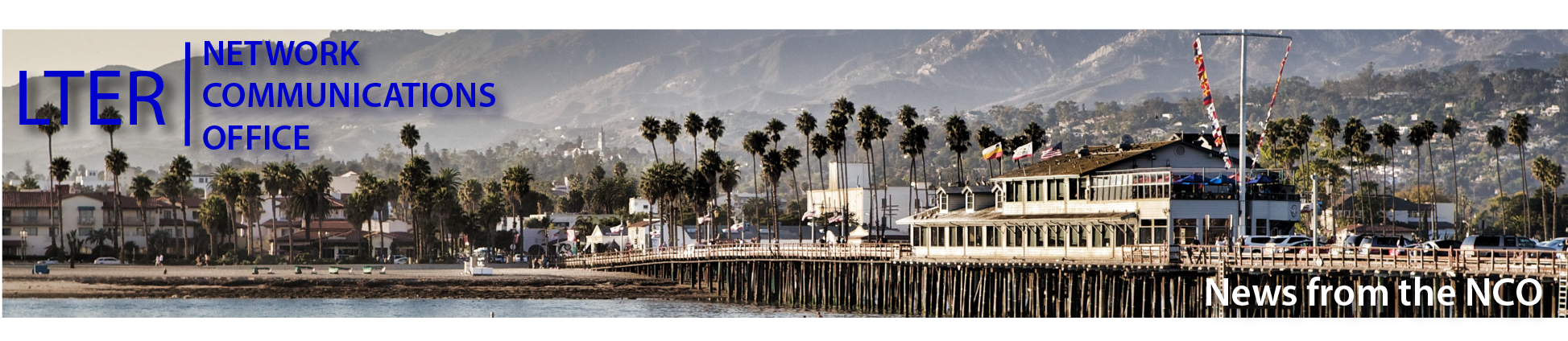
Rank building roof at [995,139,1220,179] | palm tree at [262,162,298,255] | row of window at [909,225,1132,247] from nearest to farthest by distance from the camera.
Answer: row of window at [909,225,1132,247] < building roof at [995,139,1220,179] < palm tree at [262,162,298,255]

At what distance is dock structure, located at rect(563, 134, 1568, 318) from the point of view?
50.5 meters

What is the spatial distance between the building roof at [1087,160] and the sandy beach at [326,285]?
2204 centimetres

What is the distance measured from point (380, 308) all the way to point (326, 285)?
53.2 feet

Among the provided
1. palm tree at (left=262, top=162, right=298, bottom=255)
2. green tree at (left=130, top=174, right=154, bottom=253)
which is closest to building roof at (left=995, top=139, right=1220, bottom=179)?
green tree at (left=130, top=174, right=154, bottom=253)

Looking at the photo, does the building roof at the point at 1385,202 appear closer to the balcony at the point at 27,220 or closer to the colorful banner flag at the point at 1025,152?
the colorful banner flag at the point at 1025,152

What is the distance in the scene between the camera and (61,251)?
126125mm

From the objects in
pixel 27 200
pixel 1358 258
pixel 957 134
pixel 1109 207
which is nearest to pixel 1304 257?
pixel 1358 258

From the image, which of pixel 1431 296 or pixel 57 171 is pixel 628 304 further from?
pixel 57 171

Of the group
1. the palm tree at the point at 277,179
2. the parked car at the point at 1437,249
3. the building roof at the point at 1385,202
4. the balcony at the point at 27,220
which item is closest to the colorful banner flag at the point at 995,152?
the parked car at the point at 1437,249

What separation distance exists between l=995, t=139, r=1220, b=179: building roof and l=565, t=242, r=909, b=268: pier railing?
240 inches

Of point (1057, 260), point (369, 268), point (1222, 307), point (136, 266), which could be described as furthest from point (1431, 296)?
point (136, 266)

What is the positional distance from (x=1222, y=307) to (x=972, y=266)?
1503 cm

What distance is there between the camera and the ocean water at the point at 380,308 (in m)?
76.0

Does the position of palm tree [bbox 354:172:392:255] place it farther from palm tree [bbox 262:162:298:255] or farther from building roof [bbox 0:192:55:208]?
building roof [bbox 0:192:55:208]
